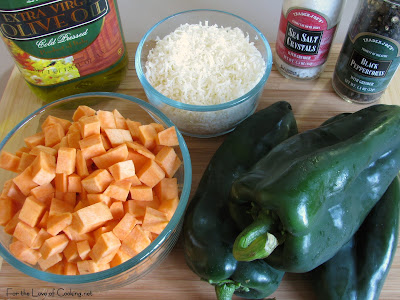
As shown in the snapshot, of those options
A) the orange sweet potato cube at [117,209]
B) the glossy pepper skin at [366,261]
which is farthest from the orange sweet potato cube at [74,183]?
the glossy pepper skin at [366,261]

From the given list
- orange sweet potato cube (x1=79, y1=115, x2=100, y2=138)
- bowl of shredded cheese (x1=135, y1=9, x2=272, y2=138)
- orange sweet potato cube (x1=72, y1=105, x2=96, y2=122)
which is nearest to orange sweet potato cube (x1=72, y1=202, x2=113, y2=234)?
orange sweet potato cube (x1=79, y1=115, x2=100, y2=138)

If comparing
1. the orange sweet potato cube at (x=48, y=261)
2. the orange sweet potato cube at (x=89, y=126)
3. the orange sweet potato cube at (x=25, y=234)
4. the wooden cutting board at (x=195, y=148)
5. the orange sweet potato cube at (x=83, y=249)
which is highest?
the orange sweet potato cube at (x=89, y=126)

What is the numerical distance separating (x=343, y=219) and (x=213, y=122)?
1.65ft

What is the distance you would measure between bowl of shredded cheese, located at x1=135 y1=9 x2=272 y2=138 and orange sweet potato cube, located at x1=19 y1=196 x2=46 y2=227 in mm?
473

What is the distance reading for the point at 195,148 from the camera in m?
1.33

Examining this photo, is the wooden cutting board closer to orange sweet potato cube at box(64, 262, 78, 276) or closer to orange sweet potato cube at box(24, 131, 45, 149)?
orange sweet potato cube at box(64, 262, 78, 276)

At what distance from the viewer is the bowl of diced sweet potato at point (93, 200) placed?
93 cm

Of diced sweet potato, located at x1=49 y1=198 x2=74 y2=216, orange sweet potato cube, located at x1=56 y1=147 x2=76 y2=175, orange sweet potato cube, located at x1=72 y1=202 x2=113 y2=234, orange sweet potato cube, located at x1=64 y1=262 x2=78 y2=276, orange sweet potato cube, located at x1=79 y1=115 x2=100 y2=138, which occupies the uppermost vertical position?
orange sweet potato cube, located at x1=79 y1=115 x2=100 y2=138

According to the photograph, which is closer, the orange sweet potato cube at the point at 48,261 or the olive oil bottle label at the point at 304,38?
the orange sweet potato cube at the point at 48,261

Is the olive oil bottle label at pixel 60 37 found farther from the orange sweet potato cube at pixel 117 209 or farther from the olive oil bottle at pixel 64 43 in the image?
the orange sweet potato cube at pixel 117 209

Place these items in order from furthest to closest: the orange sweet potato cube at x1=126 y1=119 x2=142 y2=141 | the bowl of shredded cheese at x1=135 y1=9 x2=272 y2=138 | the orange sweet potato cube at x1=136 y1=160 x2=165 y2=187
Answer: the bowl of shredded cheese at x1=135 y1=9 x2=272 y2=138 < the orange sweet potato cube at x1=126 y1=119 x2=142 y2=141 < the orange sweet potato cube at x1=136 y1=160 x2=165 y2=187

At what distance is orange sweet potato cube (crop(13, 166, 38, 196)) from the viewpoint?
98 cm

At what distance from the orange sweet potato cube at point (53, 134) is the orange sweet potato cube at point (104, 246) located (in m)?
0.33

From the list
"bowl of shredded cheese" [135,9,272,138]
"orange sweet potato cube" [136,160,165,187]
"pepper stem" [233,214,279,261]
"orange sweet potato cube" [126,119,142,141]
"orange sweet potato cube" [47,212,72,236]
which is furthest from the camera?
"bowl of shredded cheese" [135,9,272,138]
